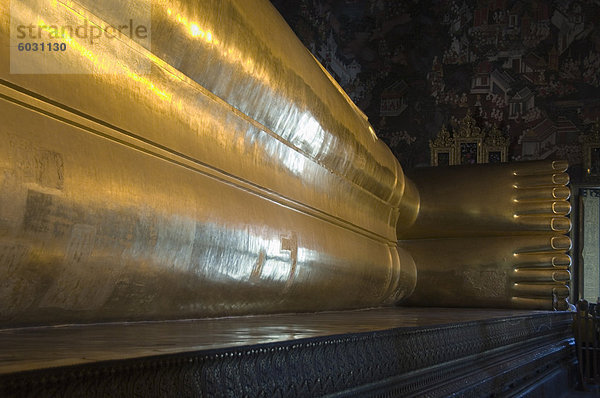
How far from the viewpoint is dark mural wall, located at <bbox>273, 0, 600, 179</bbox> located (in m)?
5.64

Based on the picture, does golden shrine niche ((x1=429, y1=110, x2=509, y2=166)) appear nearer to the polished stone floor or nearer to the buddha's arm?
the buddha's arm

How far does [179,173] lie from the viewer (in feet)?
2.80

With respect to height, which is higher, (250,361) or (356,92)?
(356,92)

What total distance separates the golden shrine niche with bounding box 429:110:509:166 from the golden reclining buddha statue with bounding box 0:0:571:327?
435 cm

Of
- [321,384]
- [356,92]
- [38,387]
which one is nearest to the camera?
[38,387]

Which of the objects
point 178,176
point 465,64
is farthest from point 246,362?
point 465,64

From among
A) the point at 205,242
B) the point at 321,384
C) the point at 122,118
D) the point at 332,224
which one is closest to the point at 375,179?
the point at 332,224

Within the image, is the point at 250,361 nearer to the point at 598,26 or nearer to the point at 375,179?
the point at 375,179

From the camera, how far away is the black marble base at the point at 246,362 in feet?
1.15

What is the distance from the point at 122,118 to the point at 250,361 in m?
0.41

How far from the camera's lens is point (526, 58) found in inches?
230

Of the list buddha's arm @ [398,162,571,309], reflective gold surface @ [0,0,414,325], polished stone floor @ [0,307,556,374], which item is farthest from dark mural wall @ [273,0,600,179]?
polished stone floor @ [0,307,556,374]

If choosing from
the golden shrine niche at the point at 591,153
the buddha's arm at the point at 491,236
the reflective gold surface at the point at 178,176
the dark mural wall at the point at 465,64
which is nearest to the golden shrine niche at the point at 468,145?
the dark mural wall at the point at 465,64

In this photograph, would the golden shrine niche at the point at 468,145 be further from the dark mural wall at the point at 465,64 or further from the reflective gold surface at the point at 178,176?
the reflective gold surface at the point at 178,176
